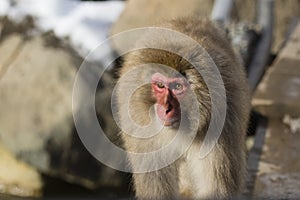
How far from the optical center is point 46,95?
578 centimetres

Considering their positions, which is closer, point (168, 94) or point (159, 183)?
point (168, 94)

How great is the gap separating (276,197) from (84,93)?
196cm

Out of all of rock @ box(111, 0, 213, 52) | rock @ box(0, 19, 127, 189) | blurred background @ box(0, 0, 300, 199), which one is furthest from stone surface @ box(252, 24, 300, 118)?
rock @ box(0, 19, 127, 189)

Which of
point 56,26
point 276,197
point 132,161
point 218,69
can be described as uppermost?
point 56,26

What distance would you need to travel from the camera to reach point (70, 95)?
578cm

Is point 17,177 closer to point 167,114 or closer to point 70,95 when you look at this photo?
point 70,95

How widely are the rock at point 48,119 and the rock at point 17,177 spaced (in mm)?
98

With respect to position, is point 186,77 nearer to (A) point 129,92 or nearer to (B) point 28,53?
(A) point 129,92

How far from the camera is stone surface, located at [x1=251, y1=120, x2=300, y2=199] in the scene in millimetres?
4289

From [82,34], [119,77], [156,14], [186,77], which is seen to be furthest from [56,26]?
[186,77]

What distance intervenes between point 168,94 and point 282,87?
7.39 ft

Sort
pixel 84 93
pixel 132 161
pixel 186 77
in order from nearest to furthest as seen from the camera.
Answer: pixel 186 77 < pixel 132 161 < pixel 84 93

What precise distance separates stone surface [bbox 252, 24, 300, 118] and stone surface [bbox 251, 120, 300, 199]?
0.34 ft

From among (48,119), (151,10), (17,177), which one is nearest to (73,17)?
(151,10)
